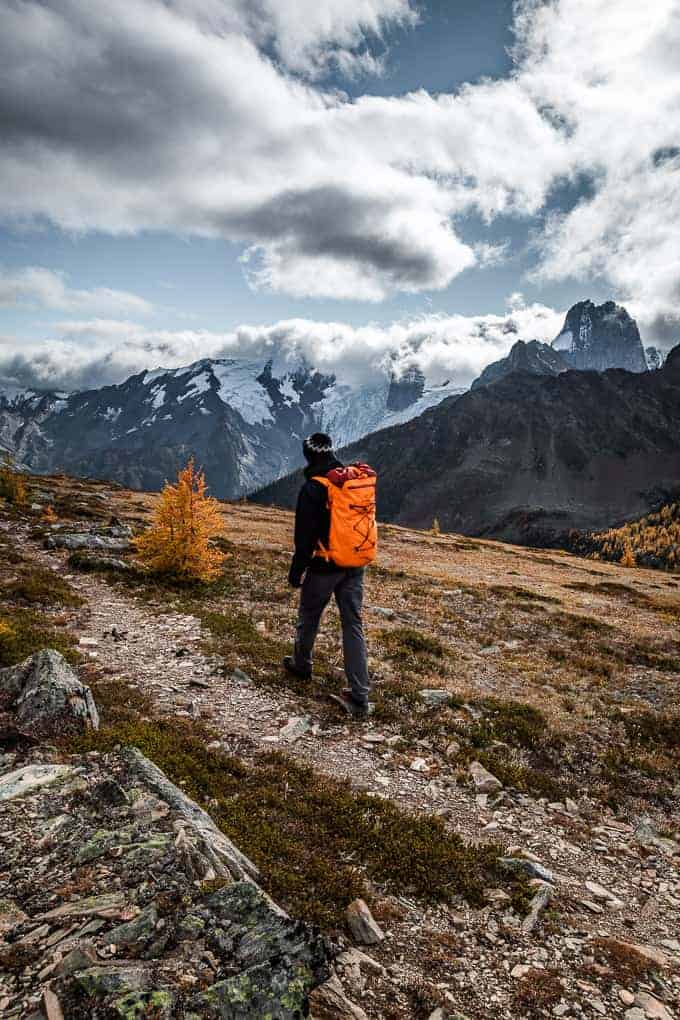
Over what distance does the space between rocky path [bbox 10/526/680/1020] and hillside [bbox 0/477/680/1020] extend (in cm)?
3

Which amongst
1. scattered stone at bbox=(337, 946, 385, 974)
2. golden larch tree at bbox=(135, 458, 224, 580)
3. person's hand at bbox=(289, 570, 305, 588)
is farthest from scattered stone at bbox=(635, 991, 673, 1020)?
golden larch tree at bbox=(135, 458, 224, 580)

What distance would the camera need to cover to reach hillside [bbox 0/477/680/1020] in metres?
4.79

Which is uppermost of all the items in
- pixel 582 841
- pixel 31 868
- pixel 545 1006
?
pixel 31 868

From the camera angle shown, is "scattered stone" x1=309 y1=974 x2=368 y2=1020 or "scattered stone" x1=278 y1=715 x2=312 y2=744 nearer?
"scattered stone" x1=309 y1=974 x2=368 y2=1020

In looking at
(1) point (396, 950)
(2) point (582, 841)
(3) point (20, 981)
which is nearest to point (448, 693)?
(2) point (582, 841)

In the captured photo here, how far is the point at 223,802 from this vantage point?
6.94 meters

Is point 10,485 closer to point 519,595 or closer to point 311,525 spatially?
point 519,595

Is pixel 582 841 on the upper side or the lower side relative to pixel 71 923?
lower

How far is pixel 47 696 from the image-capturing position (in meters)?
7.72

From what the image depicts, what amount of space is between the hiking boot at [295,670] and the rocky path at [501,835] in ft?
2.93

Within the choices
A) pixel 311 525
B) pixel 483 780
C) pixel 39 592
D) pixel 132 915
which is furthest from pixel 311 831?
pixel 39 592

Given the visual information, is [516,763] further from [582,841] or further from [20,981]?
[20,981]

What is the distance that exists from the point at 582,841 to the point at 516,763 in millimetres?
2019

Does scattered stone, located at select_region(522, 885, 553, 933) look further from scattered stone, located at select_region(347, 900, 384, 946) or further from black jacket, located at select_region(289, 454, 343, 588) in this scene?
black jacket, located at select_region(289, 454, 343, 588)
